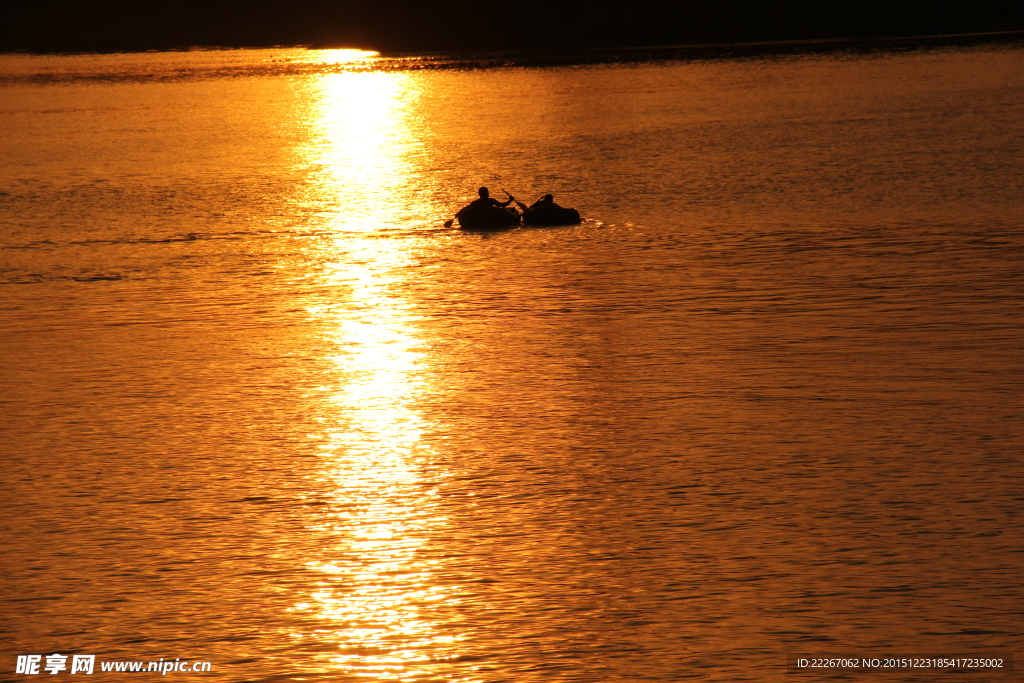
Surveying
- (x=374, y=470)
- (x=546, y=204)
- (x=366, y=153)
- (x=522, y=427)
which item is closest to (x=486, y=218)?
(x=546, y=204)

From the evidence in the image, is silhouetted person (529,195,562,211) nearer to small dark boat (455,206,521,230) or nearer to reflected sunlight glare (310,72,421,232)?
small dark boat (455,206,521,230)

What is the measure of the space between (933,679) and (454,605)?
3.17m

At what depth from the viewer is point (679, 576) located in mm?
9656

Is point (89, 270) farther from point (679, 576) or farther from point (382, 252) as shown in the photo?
point (679, 576)

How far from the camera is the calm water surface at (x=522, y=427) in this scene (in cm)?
906

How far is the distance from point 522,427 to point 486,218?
1205 centimetres

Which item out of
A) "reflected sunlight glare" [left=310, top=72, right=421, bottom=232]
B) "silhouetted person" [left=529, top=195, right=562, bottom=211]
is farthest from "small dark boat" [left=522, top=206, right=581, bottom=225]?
"reflected sunlight glare" [left=310, top=72, right=421, bottom=232]

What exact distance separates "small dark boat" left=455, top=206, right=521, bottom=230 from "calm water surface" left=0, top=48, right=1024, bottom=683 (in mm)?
506

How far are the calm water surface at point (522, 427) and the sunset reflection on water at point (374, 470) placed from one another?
48 mm

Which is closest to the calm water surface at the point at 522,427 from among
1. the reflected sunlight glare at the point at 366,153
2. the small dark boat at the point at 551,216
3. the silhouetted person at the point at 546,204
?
the small dark boat at the point at 551,216

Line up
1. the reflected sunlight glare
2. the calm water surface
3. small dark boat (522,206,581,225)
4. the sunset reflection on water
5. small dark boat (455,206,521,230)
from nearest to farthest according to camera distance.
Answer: the sunset reflection on water < the calm water surface < small dark boat (455,206,521,230) < small dark boat (522,206,581,225) < the reflected sunlight glare

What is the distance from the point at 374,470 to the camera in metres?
11.9

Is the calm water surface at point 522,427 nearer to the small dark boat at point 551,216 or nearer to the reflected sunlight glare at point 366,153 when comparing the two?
the small dark boat at point 551,216

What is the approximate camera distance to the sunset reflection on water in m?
8.96
